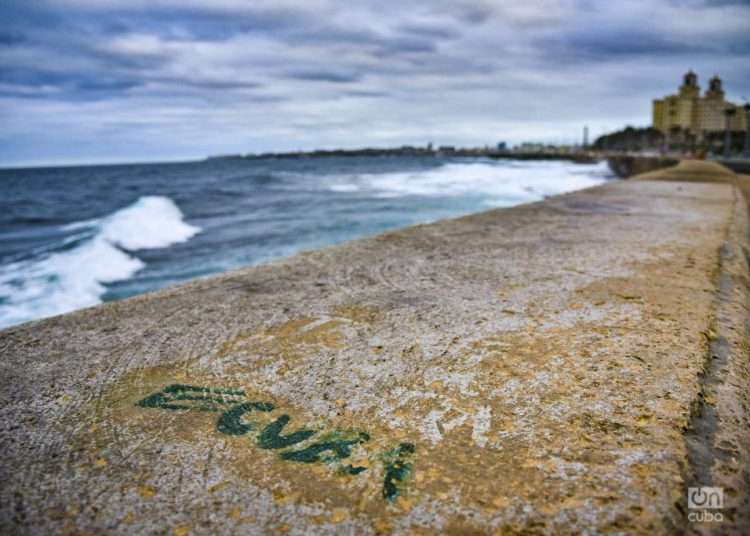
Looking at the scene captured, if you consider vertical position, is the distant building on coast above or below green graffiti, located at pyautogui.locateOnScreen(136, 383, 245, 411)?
above

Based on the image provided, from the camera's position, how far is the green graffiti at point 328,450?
1.19 m

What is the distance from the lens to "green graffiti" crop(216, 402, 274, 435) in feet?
4.35

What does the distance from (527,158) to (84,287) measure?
4752 inches

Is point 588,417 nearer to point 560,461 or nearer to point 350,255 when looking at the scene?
point 560,461

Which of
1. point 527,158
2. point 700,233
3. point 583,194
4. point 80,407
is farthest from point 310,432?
point 527,158

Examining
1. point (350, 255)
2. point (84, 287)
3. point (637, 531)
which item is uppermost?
point (350, 255)

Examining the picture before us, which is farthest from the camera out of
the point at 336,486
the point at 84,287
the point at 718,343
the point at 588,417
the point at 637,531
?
the point at 84,287

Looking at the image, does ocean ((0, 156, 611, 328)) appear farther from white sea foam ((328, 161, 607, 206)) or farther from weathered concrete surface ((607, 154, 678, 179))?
weathered concrete surface ((607, 154, 678, 179))

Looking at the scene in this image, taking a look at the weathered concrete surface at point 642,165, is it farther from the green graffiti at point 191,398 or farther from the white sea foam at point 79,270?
the green graffiti at point 191,398

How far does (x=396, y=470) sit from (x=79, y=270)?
33.9 feet

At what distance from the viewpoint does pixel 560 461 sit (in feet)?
3.72

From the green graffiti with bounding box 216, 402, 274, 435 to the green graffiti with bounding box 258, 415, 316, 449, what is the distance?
0.05 meters

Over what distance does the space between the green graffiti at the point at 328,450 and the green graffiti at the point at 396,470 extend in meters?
0.09

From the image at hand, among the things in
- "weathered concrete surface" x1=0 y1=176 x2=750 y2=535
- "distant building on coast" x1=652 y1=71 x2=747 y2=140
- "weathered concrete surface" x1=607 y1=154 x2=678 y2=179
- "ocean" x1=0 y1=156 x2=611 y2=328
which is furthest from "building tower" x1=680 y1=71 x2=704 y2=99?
"weathered concrete surface" x1=0 y1=176 x2=750 y2=535
